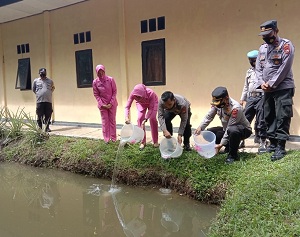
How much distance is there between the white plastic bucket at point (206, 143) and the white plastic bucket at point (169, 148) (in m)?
0.28

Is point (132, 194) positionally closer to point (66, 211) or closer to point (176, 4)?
point (66, 211)

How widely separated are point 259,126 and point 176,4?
3331mm

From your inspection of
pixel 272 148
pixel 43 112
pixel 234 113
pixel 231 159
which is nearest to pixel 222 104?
pixel 234 113

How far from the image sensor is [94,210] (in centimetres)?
365

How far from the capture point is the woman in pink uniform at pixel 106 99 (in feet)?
16.6

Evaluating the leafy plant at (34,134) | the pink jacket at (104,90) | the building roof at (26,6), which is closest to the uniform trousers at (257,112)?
the pink jacket at (104,90)

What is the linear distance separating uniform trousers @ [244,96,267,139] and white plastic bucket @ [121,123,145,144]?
1.68 m

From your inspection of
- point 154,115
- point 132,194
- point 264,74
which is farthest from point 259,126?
point 132,194

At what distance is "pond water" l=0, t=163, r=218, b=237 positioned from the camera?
124 inches

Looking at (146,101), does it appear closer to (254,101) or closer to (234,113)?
(234,113)

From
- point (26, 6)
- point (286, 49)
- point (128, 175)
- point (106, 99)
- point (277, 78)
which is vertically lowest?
point (128, 175)

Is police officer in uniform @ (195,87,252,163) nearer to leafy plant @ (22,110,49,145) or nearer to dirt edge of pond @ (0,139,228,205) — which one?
dirt edge of pond @ (0,139,228,205)

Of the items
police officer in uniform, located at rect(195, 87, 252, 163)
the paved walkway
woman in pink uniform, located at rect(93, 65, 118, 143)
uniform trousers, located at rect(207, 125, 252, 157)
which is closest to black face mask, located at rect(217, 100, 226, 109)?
police officer in uniform, located at rect(195, 87, 252, 163)

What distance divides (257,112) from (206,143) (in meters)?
1.10
